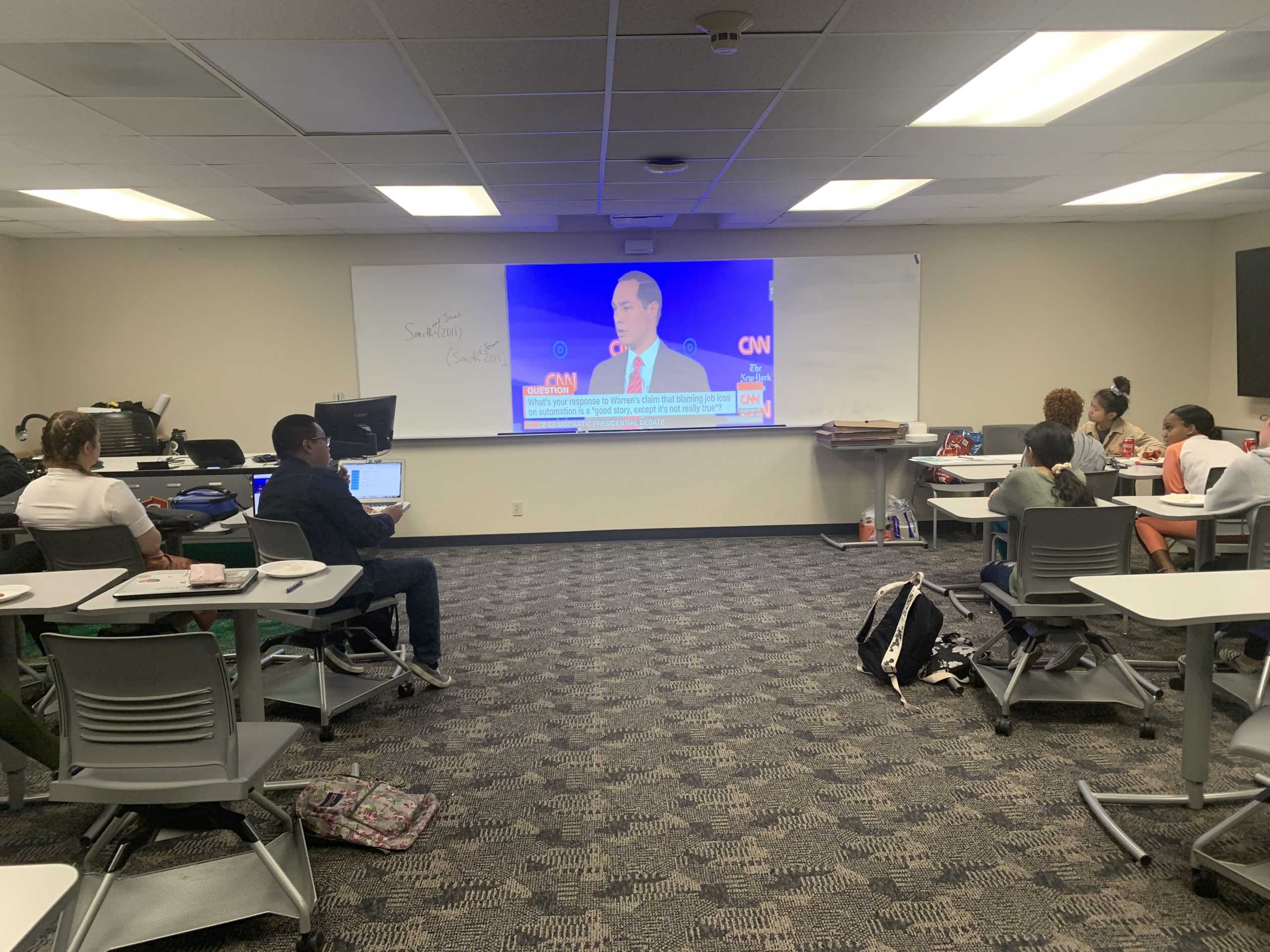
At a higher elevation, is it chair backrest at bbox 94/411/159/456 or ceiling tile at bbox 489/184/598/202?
ceiling tile at bbox 489/184/598/202

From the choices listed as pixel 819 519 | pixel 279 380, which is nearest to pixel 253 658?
pixel 279 380

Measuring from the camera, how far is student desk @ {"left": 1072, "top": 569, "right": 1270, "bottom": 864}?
2.23m

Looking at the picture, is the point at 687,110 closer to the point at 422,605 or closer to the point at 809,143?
the point at 809,143

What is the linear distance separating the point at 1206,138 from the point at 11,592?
552cm

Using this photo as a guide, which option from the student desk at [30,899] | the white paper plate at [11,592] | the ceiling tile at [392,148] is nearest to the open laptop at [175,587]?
the white paper plate at [11,592]

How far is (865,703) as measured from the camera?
356 centimetres

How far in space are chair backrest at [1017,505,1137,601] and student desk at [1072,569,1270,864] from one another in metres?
0.55

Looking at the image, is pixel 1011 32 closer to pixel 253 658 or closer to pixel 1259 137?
pixel 1259 137

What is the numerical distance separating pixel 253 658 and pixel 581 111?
2.50 meters

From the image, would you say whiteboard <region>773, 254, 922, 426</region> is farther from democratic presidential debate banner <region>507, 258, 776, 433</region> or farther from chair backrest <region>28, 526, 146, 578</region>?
chair backrest <region>28, 526, 146, 578</region>

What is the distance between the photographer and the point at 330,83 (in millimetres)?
2973

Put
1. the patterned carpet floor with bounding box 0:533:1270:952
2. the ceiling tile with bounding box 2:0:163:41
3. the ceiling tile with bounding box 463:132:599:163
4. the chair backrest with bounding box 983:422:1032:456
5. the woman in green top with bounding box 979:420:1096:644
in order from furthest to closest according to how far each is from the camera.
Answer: the chair backrest with bounding box 983:422:1032:456 < the ceiling tile with bounding box 463:132:599:163 < the woman in green top with bounding box 979:420:1096:644 < the ceiling tile with bounding box 2:0:163:41 < the patterned carpet floor with bounding box 0:533:1270:952

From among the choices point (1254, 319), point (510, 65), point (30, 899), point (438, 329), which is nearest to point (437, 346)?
point (438, 329)

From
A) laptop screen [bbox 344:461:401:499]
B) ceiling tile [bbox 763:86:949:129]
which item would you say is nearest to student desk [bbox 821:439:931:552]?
ceiling tile [bbox 763:86:949:129]
